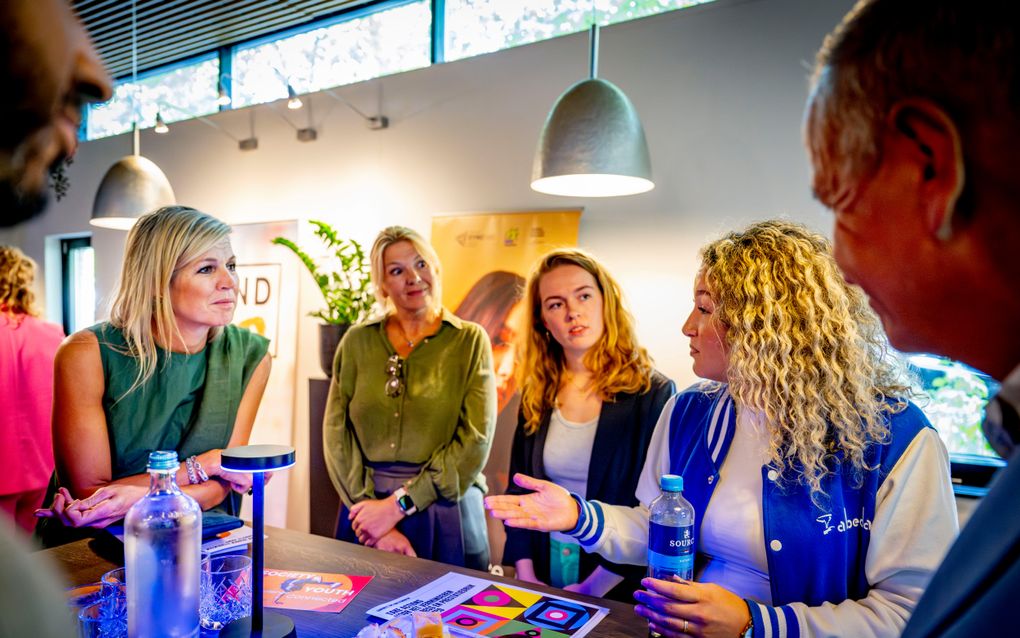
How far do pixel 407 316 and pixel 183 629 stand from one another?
1.79 meters

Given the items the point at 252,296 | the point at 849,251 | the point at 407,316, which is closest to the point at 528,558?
the point at 407,316

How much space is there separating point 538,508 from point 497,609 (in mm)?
277

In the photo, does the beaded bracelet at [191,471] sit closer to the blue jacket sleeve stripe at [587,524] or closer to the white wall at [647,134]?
the blue jacket sleeve stripe at [587,524]

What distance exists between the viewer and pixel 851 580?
4.41ft

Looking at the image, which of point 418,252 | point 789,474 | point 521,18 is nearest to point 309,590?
point 789,474

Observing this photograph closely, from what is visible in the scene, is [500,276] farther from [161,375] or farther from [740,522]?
[740,522]

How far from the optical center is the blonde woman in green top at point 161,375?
1.84 metres

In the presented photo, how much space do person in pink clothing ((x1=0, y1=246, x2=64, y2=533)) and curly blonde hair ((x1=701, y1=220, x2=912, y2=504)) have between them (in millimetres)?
3194

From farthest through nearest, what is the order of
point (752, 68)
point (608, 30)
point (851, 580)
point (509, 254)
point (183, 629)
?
point (509, 254) → point (608, 30) → point (752, 68) → point (851, 580) → point (183, 629)

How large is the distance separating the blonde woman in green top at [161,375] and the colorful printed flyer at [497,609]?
69cm

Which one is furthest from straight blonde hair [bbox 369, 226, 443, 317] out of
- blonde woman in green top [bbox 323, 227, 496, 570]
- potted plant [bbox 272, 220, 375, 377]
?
potted plant [bbox 272, 220, 375, 377]

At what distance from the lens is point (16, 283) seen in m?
3.16

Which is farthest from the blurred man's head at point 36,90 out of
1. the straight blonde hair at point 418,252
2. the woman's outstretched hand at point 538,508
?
the straight blonde hair at point 418,252

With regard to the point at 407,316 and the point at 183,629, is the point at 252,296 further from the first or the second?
the point at 183,629
